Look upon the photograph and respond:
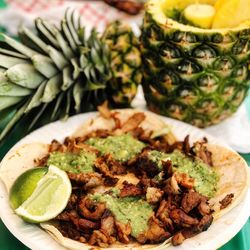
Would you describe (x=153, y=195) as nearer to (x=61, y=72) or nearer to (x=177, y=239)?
(x=177, y=239)

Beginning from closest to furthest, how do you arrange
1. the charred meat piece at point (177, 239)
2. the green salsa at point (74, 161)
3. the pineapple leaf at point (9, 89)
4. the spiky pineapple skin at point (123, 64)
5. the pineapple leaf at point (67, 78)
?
the charred meat piece at point (177, 239), the green salsa at point (74, 161), the pineapple leaf at point (9, 89), the pineapple leaf at point (67, 78), the spiky pineapple skin at point (123, 64)

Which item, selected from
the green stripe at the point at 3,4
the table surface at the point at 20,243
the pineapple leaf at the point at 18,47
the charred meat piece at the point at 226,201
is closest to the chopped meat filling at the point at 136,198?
the charred meat piece at the point at 226,201

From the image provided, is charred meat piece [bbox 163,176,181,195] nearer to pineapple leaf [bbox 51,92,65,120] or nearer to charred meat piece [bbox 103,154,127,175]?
charred meat piece [bbox 103,154,127,175]

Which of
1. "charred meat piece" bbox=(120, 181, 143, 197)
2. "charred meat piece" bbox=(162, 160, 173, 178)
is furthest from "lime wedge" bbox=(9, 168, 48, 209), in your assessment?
"charred meat piece" bbox=(162, 160, 173, 178)

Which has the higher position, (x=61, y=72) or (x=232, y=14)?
(x=232, y=14)

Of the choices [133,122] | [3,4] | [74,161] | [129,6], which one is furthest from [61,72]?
[3,4]

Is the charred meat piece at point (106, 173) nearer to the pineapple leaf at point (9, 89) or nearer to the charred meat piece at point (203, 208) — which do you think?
the charred meat piece at point (203, 208)

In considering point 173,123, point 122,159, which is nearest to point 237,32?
point 173,123
